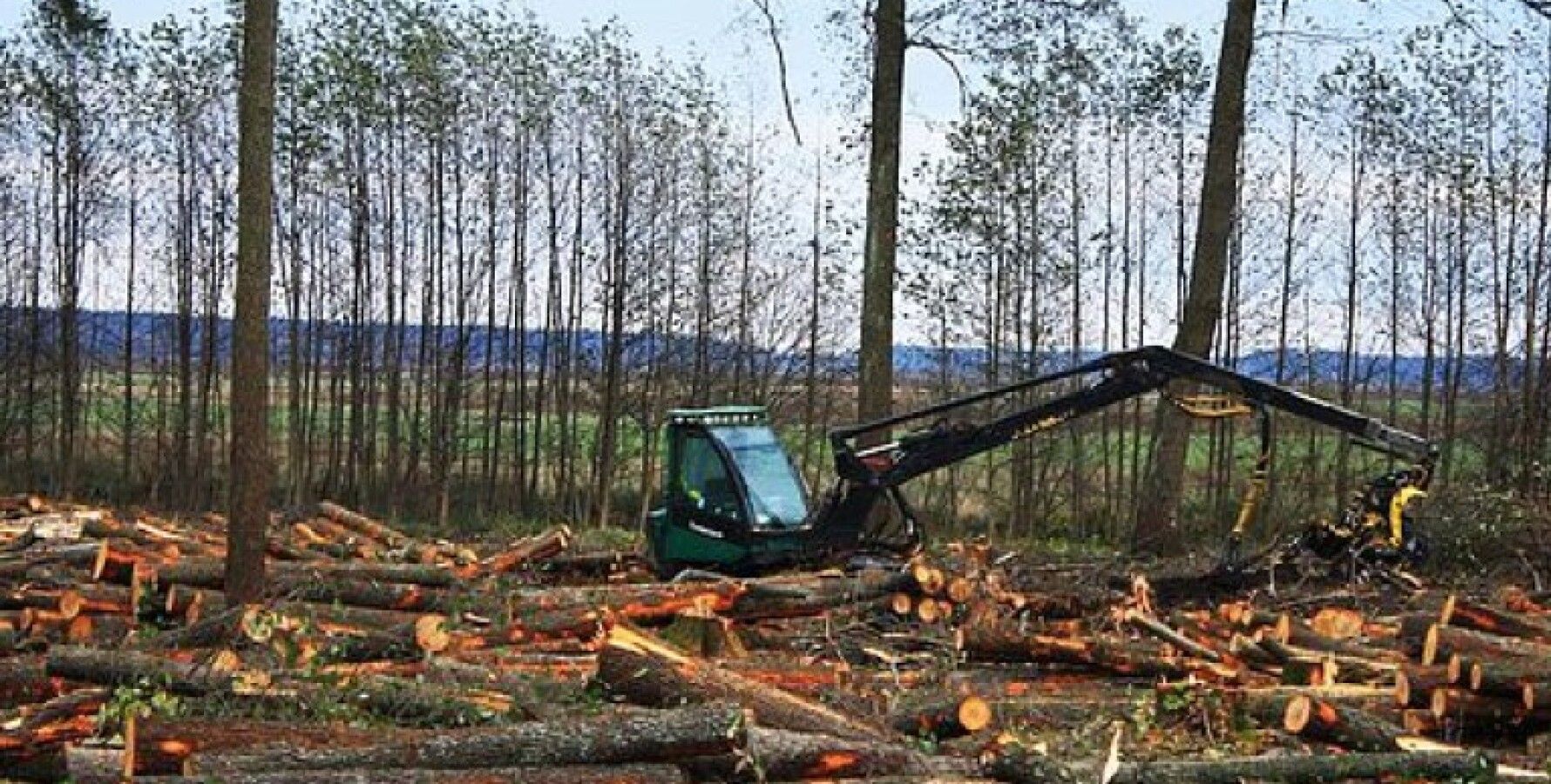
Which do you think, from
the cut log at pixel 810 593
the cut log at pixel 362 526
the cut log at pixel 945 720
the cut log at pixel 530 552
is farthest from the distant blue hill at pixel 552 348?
the cut log at pixel 945 720

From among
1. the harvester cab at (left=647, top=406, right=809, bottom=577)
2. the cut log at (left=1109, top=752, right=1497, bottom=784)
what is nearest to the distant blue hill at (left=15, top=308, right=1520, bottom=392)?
→ the harvester cab at (left=647, top=406, right=809, bottom=577)

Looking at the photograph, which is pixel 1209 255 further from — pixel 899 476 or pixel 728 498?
pixel 728 498

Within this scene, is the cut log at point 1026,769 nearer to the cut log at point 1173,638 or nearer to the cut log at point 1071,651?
the cut log at point 1071,651

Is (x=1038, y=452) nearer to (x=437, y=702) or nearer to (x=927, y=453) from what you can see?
(x=927, y=453)

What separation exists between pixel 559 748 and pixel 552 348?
2609cm

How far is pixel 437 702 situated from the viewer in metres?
8.04

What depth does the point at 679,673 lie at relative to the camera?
25.5 ft

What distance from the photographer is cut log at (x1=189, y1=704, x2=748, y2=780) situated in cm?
667

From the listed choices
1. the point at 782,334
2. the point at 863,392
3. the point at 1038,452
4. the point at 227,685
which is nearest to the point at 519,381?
the point at 782,334

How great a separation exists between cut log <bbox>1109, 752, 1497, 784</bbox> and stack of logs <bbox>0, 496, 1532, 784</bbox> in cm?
1

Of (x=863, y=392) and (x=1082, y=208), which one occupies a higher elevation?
(x=1082, y=208)

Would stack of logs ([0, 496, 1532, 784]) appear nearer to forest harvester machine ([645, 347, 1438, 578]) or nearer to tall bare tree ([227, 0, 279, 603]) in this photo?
forest harvester machine ([645, 347, 1438, 578])

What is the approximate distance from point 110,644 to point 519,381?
2096 cm

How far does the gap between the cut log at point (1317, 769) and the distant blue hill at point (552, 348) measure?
2296 centimetres
